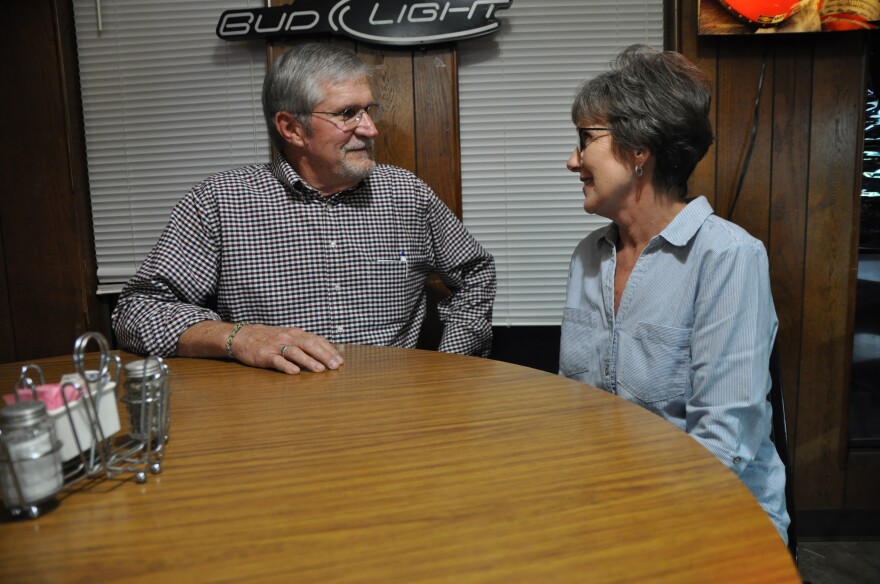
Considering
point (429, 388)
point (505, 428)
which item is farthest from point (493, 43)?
point (505, 428)

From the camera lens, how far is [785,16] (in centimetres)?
222

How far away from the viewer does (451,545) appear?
2.43 ft

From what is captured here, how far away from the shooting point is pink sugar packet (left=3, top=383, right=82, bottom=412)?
84 centimetres

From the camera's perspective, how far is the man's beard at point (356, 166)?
209cm

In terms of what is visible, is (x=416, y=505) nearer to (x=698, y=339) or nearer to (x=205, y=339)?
(x=698, y=339)

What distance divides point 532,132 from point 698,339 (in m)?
1.33

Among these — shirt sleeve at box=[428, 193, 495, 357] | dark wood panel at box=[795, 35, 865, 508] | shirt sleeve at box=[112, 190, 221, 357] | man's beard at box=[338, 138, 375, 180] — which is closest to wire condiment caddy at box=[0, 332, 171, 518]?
shirt sleeve at box=[112, 190, 221, 357]

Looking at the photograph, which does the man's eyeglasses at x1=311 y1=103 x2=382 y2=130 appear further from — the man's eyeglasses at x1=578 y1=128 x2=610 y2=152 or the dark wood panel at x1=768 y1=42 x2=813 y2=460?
the dark wood panel at x1=768 y1=42 x2=813 y2=460

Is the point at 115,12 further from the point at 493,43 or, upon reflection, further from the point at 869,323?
the point at 869,323

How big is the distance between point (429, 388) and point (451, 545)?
0.59m

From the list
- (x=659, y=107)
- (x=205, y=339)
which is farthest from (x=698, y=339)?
(x=205, y=339)

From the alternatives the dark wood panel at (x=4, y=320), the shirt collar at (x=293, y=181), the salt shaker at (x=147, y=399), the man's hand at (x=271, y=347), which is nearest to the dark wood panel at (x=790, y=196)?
the shirt collar at (x=293, y=181)

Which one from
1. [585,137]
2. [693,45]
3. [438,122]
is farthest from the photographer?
[438,122]

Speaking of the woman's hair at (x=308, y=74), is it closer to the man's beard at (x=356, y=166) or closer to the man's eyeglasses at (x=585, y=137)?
the man's beard at (x=356, y=166)
